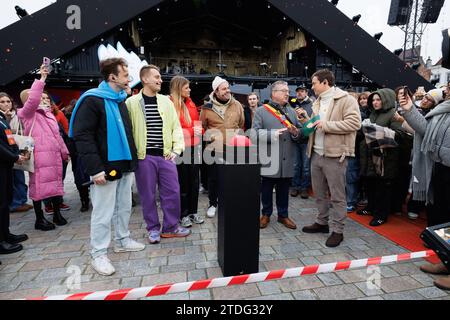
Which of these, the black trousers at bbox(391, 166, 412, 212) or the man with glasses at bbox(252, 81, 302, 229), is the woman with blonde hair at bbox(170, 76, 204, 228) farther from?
the black trousers at bbox(391, 166, 412, 212)

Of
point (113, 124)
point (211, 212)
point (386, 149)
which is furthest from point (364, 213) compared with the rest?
point (113, 124)

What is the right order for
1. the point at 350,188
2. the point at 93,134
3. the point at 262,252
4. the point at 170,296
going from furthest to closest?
the point at 350,188 < the point at 262,252 < the point at 93,134 < the point at 170,296

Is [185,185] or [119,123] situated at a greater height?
[119,123]

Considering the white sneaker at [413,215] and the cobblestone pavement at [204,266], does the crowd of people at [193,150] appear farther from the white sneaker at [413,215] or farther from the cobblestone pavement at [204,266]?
the cobblestone pavement at [204,266]

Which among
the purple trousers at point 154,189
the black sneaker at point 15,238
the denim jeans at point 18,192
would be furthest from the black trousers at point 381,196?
the denim jeans at point 18,192

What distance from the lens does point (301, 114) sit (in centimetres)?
377

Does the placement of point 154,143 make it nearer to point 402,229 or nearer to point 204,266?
point 204,266

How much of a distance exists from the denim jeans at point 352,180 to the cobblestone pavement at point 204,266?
726 mm

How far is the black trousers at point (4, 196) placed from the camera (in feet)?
10.0

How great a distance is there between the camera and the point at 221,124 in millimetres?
3908

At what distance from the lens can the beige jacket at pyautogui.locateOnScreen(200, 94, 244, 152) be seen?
3895mm
